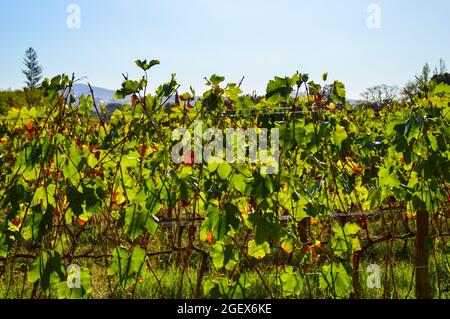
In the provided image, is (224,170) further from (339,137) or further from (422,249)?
(422,249)

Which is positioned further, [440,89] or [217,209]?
[440,89]

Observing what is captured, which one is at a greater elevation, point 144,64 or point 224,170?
point 144,64

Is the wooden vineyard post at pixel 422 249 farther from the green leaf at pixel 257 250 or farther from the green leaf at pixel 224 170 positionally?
the green leaf at pixel 224 170

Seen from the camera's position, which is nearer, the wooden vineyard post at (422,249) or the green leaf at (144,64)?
the green leaf at (144,64)

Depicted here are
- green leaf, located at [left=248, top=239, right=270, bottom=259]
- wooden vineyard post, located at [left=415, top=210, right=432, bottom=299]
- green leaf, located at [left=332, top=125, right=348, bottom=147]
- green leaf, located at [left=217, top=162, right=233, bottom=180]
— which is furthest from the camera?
wooden vineyard post, located at [left=415, top=210, right=432, bottom=299]

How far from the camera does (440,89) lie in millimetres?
2393

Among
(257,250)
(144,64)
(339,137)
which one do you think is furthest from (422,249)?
(144,64)

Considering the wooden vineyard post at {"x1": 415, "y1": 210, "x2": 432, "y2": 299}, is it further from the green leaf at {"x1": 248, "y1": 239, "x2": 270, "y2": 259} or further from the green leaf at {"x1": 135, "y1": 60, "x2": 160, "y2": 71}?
the green leaf at {"x1": 135, "y1": 60, "x2": 160, "y2": 71}

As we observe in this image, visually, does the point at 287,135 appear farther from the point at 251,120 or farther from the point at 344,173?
the point at 344,173

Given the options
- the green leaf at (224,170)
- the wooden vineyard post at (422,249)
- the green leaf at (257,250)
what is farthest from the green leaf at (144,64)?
the wooden vineyard post at (422,249)

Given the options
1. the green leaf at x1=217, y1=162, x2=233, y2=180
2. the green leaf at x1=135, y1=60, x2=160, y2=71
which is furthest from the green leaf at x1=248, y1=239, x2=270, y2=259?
the green leaf at x1=135, y1=60, x2=160, y2=71
